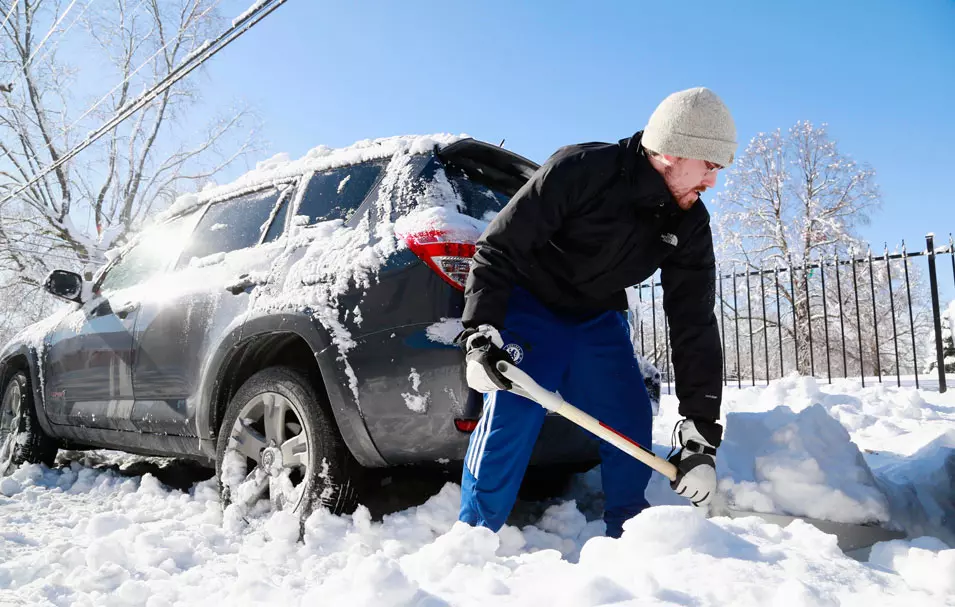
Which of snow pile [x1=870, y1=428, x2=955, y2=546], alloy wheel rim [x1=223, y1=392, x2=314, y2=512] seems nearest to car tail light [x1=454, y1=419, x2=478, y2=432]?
alloy wheel rim [x1=223, y1=392, x2=314, y2=512]

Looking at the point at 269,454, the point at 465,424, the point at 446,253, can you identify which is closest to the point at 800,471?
the point at 465,424

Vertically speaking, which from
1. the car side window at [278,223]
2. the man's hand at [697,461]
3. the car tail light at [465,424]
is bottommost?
the man's hand at [697,461]

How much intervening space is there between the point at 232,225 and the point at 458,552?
2.43m

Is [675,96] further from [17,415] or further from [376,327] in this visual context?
[17,415]

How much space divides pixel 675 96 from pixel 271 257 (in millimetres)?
1852

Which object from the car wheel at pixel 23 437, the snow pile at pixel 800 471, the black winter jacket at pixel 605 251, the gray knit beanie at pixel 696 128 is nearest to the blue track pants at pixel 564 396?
the black winter jacket at pixel 605 251

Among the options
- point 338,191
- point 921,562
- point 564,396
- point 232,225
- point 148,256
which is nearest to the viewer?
point 921,562

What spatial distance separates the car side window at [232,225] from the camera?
3219 millimetres

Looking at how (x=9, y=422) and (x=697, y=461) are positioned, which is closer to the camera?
(x=697, y=461)

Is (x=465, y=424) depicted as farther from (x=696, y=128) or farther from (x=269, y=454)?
(x=696, y=128)

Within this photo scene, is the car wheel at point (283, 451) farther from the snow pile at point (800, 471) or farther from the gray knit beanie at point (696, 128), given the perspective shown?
the gray knit beanie at point (696, 128)

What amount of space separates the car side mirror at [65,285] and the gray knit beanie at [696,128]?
13.2ft

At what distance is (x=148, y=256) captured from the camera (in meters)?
4.04

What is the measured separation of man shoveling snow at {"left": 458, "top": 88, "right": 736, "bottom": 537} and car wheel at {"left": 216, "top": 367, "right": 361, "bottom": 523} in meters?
0.59
